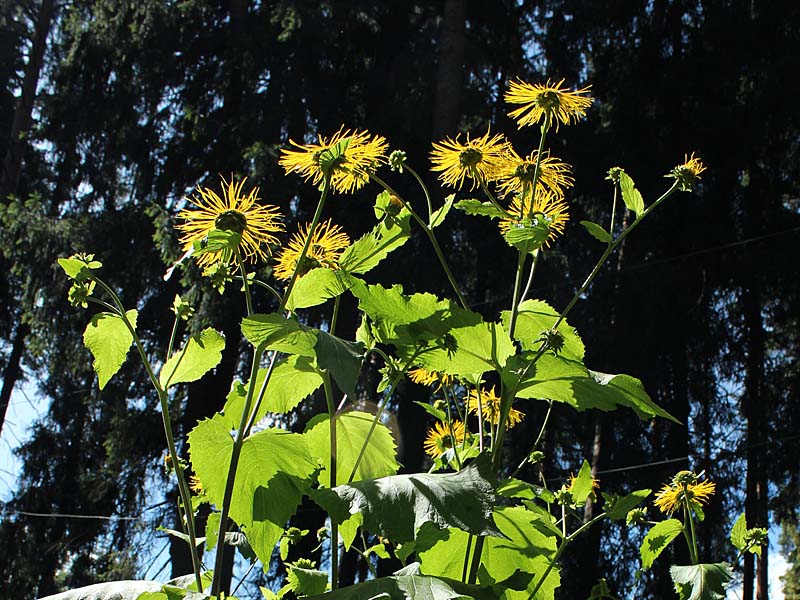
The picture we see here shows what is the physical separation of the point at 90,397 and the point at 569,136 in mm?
5798

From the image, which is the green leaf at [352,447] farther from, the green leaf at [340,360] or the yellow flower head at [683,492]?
the yellow flower head at [683,492]

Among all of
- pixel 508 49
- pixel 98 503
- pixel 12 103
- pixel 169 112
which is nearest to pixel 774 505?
pixel 508 49

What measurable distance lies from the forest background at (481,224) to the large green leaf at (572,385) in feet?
20.2

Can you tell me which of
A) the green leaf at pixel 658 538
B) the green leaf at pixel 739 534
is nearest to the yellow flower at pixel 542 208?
the green leaf at pixel 658 538

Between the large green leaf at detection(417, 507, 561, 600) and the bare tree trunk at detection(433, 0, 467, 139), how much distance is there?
699cm

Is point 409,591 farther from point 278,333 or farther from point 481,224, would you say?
point 481,224

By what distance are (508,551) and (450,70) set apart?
7723mm

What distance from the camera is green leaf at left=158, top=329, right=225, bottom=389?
1016mm

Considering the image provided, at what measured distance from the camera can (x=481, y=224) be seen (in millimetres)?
8219

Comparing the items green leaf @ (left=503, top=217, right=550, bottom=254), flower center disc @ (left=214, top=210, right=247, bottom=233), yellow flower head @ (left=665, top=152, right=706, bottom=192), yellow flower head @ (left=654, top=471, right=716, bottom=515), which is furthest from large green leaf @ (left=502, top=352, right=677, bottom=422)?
yellow flower head @ (left=654, top=471, right=716, bottom=515)

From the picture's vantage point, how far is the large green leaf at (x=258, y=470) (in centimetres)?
92

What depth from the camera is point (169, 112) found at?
10109 millimetres

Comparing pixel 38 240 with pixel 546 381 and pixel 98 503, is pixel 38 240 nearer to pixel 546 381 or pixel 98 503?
pixel 98 503

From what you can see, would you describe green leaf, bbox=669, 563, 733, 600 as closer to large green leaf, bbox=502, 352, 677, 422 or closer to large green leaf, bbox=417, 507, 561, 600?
large green leaf, bbox=417, 507, 561, 600
